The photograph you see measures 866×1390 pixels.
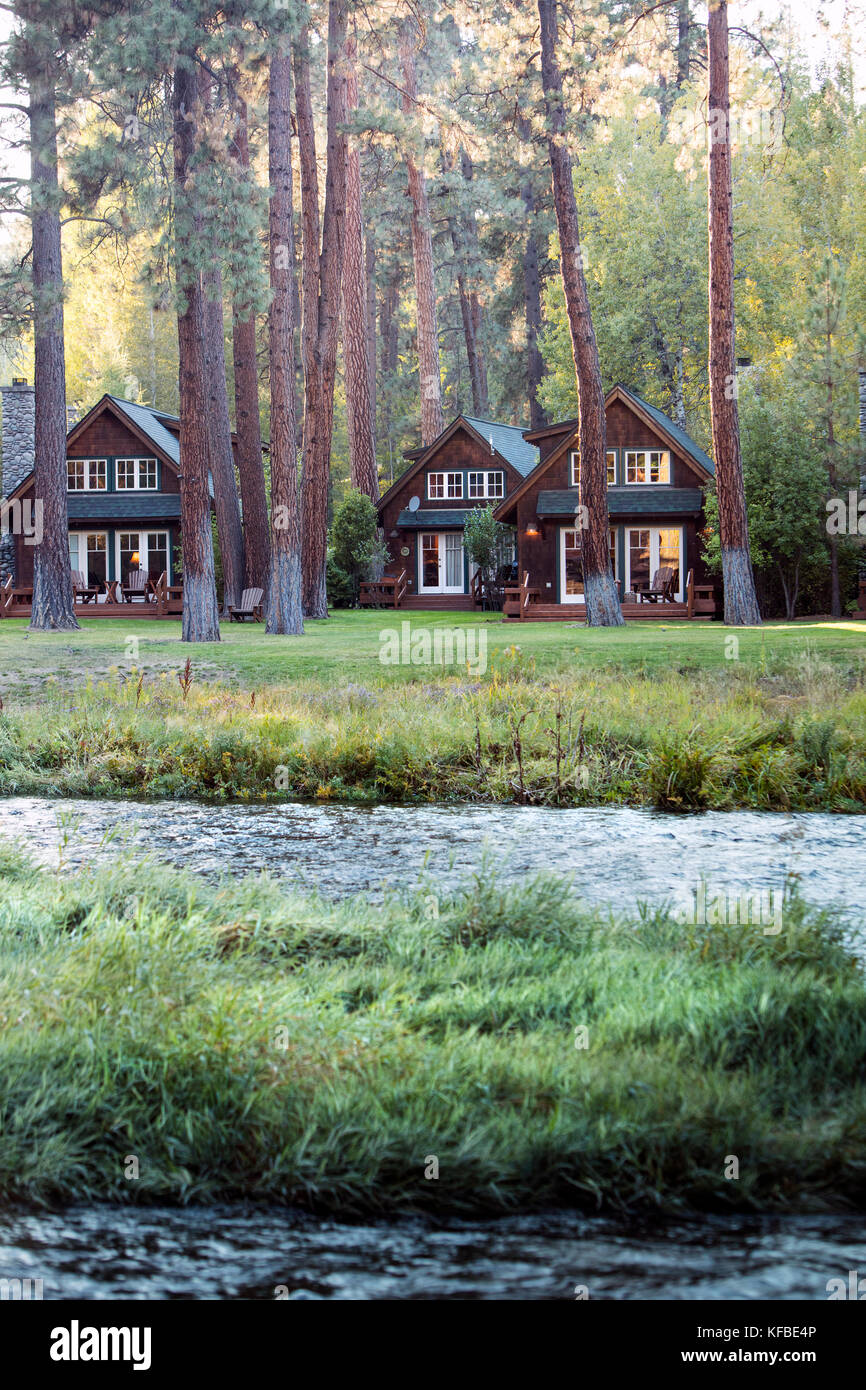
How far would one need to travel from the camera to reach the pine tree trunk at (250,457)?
3234 centimetres

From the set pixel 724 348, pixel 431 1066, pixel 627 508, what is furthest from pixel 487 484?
pixel 431 1066

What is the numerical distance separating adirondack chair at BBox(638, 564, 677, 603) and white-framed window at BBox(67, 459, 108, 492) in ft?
63.6

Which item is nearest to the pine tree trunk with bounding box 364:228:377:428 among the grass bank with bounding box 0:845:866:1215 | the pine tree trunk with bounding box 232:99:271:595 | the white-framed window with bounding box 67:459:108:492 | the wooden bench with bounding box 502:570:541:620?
the white-framed window with bounding box 67:459:108:492

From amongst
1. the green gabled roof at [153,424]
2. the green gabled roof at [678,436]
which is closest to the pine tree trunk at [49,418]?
the green gabled roof at [153,424]

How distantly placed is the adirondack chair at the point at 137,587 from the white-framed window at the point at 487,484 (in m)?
12.2

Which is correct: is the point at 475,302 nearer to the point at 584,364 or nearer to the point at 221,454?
the point at 221,454

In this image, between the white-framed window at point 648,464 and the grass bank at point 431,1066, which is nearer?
the grass bank at point 431,1066

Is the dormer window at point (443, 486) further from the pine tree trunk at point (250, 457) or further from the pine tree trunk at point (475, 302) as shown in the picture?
the pine tree trunk at point (475, 302)

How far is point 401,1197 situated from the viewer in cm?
418

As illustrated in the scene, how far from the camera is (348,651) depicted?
2014 centimetres

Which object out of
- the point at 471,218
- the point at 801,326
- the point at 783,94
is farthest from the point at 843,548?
the point at 471,218

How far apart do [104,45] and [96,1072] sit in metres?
21.9

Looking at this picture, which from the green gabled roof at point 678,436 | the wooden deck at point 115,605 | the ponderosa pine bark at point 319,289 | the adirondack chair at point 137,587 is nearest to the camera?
the ponderosa pine bark at point 319,289

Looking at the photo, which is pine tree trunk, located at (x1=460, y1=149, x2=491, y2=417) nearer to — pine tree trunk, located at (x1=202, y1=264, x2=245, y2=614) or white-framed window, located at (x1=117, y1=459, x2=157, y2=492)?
white-framed window, located at (x1=117, y1=459, x2=157, y2=492)
